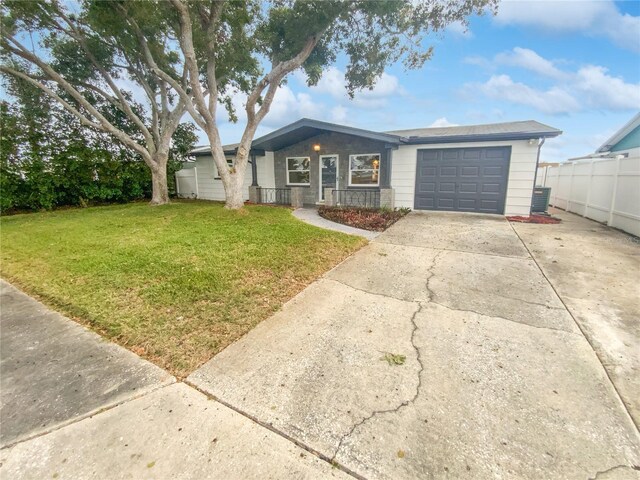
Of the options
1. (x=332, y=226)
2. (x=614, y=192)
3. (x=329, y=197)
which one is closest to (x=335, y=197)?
(x=329, y=197)

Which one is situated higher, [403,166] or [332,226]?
[403,166]

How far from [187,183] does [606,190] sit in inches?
696

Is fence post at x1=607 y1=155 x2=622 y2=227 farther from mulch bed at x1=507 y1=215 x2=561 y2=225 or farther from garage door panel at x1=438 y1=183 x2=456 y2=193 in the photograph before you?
garage door panel at x1=438 y1=183 x2=456 y2=193

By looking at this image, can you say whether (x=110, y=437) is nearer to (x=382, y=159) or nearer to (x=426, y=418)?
(x=426, y=418)

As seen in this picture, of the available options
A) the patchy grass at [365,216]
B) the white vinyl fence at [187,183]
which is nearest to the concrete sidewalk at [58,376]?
the patchy grass at [365,216]

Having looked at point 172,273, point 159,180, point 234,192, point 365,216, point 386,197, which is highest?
point 159,180

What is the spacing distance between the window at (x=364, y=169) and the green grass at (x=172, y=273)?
4804 millimetres

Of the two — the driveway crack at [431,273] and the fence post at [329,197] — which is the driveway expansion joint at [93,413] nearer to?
the driveway crack at [431,273]

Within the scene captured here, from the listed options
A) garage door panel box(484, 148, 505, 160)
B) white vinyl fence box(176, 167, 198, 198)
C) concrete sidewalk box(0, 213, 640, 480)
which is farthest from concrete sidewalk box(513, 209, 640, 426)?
white vinyl fence box(176, 167, 198, 198)

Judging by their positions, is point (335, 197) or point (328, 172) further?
point (328, 172)

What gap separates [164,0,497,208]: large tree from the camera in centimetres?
795

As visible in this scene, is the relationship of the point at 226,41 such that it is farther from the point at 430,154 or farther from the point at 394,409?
the point at 394,409

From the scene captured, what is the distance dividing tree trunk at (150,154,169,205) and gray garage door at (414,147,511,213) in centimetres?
1029

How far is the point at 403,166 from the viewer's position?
35.3 ft
